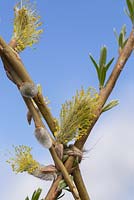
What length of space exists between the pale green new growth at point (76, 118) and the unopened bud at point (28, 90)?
0.05 m

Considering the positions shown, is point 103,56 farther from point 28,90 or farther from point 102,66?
point 28,90

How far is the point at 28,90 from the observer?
1.51 feet

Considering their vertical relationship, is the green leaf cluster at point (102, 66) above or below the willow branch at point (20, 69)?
above

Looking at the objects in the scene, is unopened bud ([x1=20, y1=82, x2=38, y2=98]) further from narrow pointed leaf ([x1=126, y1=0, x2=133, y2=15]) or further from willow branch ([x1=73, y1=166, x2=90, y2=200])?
narrow pointed leaf ([x1=126, y1=0, x2=133, y2=15])

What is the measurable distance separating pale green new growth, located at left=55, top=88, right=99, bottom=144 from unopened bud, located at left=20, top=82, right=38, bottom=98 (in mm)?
52

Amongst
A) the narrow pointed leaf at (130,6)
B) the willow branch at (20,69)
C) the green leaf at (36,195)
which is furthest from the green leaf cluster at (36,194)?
the narrow pointed leaf at (130,6)

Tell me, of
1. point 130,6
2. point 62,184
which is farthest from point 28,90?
point 130,6

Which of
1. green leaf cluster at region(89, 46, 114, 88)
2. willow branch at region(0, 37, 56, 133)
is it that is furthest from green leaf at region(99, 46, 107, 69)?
willow branch at region(0, 37, 56, 133)

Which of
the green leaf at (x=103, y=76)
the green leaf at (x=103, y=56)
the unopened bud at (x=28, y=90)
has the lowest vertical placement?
the unopened bud at (x=28, y=90)

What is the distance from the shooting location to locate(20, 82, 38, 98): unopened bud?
46cm

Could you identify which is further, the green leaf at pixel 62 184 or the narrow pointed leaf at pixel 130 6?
the narrow pointed leaf at pixel 130 6

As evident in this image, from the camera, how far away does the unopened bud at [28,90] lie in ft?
1.51

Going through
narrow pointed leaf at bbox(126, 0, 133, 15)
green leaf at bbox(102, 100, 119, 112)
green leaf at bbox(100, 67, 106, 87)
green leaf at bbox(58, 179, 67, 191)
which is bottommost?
green leaf at bbox(58, 179, 67, 191)

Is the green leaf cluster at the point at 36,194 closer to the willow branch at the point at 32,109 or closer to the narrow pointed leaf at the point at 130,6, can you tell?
the willow branch at the point at 32,109
